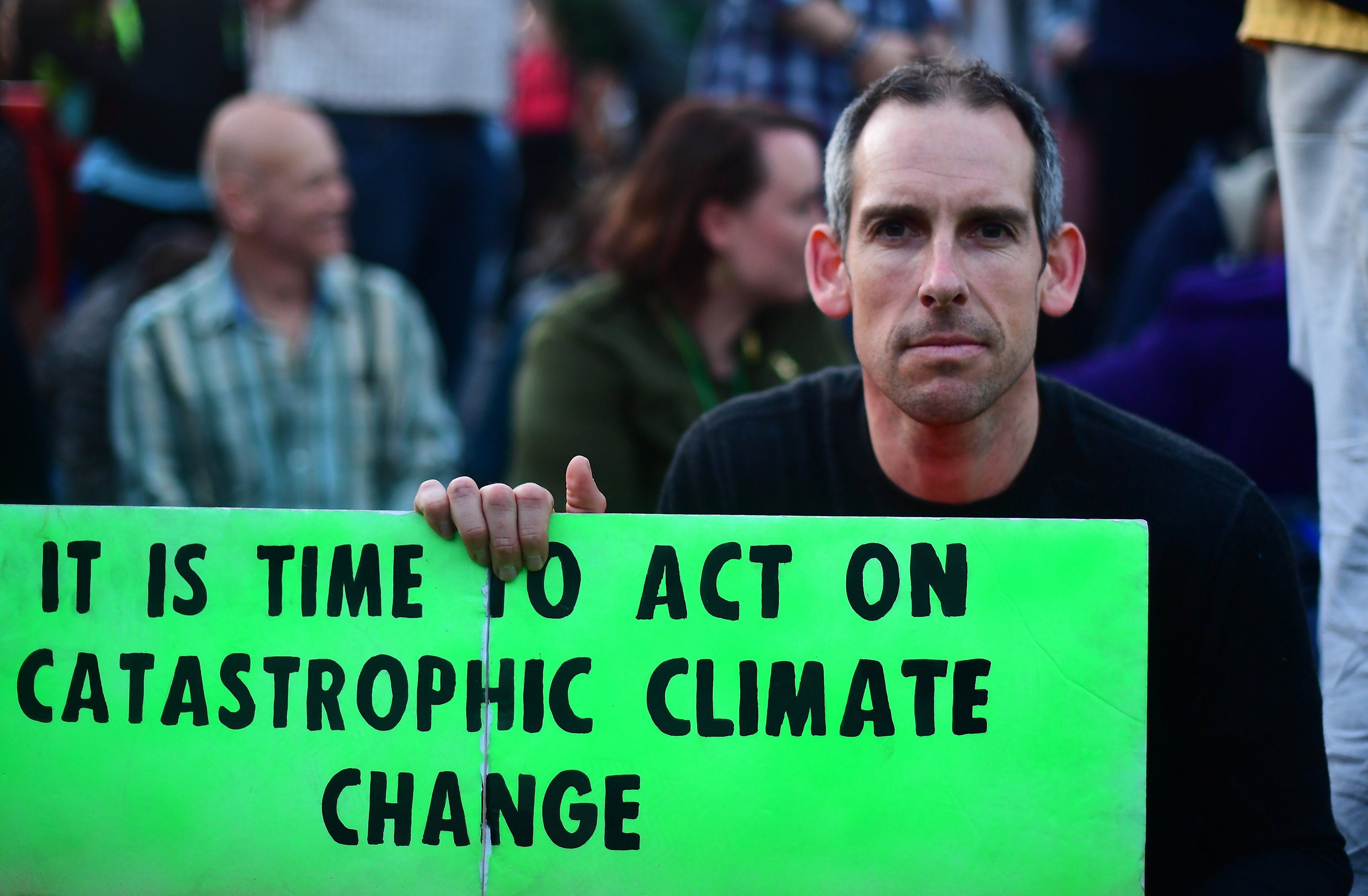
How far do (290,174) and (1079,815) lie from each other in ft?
11.9

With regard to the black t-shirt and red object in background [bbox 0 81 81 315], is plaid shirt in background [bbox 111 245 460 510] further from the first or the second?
the black t-shirt

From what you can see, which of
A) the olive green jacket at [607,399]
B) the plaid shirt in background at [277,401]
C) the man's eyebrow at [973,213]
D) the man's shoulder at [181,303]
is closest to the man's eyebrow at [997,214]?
the man's eyebrow at [973,213]

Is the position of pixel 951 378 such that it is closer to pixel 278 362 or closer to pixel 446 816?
pixel 446 816

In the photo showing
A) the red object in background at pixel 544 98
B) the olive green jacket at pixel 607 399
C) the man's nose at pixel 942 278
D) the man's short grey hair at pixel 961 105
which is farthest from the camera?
the red object in background at pixel 544 98

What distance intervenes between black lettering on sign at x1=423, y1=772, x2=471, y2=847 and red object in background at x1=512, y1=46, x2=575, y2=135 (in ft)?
22.9

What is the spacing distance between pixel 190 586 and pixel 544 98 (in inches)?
273

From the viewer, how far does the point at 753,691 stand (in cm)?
190

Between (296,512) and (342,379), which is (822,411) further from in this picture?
(342,379)

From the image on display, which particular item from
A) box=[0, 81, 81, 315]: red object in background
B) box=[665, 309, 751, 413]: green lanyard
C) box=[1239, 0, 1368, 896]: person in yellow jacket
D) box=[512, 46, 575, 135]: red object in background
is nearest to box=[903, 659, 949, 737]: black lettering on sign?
box=[1239, 0, 1368, 896]: person in yellow jacket

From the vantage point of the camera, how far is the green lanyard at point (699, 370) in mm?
3773

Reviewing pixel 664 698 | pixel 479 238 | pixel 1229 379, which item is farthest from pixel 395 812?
pixel 479 238

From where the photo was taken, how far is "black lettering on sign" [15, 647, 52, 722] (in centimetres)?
193

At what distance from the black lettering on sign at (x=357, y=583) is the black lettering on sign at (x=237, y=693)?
0.45 feet

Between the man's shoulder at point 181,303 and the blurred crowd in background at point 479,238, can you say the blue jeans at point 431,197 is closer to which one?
the blurred crowd in background at point 479,238
